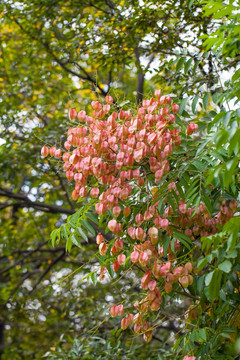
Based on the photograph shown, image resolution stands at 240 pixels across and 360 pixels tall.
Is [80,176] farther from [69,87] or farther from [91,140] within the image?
[69,87]

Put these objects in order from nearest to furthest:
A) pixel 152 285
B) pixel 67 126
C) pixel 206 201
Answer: pixel 206 201 → pixel 152 285 → pixel 67 126

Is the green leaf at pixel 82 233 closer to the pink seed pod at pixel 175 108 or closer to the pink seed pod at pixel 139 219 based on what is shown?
the pink seed pod at pixel 139 219

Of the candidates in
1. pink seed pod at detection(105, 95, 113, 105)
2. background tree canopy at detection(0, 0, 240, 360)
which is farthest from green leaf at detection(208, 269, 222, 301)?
pink seed pod at detection(105, 95, 113, 105)

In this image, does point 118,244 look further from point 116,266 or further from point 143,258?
point 143,258

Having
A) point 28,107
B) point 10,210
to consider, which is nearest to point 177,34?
point 28,107

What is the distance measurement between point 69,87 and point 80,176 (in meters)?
4.79

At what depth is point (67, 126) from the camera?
16.3ft

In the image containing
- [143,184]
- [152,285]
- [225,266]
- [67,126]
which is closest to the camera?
[225,266]

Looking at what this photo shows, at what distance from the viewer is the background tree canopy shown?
2342mm

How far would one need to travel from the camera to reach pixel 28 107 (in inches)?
234

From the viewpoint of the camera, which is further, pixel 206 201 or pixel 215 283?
pixel 206 201

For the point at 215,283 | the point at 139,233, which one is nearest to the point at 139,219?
the point at 139,233

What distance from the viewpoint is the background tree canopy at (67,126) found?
92.2 inches

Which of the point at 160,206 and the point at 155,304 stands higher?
the point at 160,206
